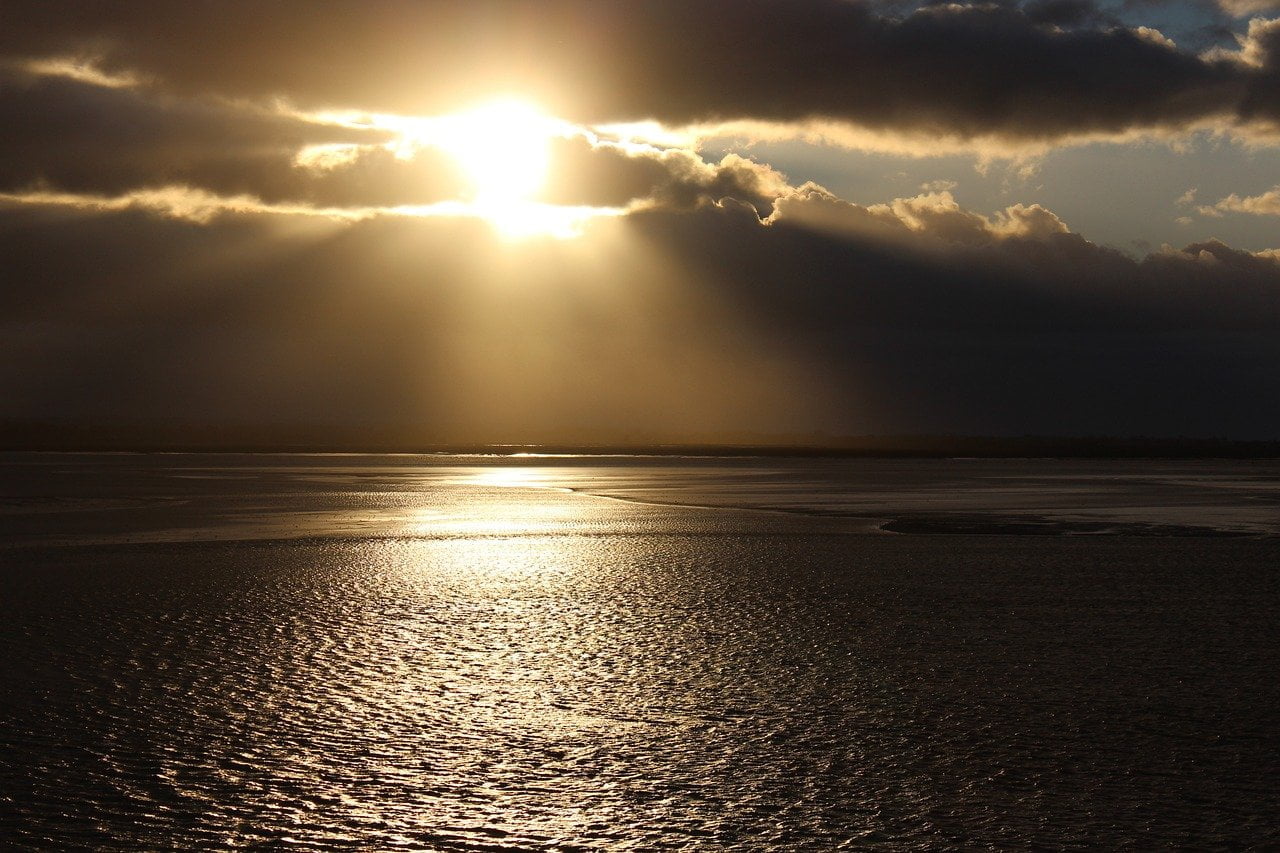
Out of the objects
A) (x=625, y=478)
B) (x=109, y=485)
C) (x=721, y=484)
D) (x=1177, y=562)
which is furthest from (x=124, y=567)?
(x=625, y=478)

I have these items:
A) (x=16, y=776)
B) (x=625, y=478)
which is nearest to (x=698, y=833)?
(x=16, y=776)

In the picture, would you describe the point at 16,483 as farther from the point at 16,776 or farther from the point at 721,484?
the point at 16,776

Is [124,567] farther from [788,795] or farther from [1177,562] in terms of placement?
[1177,562]

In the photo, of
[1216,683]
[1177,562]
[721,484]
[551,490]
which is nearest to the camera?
[1216,683]

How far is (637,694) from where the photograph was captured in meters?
13.8

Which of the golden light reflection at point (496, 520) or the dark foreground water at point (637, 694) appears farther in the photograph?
the golden light reflection at point (496, 520)

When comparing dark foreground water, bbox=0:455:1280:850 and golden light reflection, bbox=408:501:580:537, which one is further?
golden light reflection, bbox=408:501:580:537

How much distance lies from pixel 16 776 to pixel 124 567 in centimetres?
1648

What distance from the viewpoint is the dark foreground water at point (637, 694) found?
31.1 ft

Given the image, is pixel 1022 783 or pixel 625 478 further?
pixel 625 478

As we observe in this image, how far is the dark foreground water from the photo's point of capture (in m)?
9.48

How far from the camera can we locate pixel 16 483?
64938 mm

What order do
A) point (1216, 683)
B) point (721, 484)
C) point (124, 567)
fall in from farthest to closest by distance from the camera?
point (721, 484) → point (124, 567) → point (1216, 683)

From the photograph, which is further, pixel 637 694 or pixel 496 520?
pixel 496 520
